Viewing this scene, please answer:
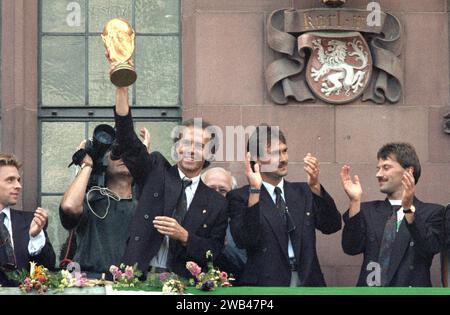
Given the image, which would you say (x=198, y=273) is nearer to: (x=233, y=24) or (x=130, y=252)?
(x=130, y=252)

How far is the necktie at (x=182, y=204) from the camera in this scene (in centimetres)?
1941

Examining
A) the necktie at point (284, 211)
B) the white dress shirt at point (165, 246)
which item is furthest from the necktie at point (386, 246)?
the white dress shirt at point (165, 246)

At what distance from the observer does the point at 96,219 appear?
19922 millimetres

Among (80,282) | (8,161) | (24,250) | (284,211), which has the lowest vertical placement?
(80,282)

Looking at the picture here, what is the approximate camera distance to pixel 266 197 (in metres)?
19.7

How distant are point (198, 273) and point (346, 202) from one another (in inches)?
125

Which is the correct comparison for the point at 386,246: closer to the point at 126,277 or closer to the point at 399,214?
the point at 399,214

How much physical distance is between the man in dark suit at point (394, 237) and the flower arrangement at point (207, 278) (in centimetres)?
148

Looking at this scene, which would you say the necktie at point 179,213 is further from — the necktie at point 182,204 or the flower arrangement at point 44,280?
the flower arrangement at point 44,280

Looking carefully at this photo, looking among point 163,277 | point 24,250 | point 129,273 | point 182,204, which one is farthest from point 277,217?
point 24,250

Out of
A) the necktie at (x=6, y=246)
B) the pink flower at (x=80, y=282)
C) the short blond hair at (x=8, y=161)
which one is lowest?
the pink flower at (x=80, y=282)

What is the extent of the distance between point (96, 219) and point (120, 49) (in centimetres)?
182

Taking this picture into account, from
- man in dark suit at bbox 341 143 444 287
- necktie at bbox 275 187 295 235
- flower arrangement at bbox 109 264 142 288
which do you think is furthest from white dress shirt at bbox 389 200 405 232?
flower arrangement at bbox 109 264 142 288

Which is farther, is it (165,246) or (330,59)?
(330,59)
